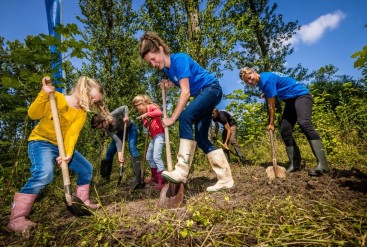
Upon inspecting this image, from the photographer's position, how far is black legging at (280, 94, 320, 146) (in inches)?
130

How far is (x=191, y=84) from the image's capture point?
269 centimetres

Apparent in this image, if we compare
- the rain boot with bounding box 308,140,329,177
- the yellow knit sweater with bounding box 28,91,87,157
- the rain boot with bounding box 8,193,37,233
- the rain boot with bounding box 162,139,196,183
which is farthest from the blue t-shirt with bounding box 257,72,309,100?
the rain boot with bounding box 8,193,37,233

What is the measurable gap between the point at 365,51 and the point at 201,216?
1652 millimetres

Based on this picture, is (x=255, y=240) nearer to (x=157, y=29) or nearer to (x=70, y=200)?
(x=70, y=200)

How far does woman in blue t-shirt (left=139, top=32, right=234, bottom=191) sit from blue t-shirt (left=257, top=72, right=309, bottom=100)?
1253 millimetres

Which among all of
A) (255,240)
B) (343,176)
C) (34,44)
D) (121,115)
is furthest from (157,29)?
(255,240)

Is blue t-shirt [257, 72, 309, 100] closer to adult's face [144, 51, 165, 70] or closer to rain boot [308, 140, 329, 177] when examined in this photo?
rain boot [308, 140, 329, 177]

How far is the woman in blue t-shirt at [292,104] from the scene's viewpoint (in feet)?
10.7

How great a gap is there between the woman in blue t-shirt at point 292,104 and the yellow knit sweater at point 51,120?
8.92ft

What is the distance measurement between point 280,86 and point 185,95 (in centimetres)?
205

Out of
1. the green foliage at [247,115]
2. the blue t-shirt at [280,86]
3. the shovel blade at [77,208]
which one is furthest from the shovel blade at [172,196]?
the green foliage at [247,115]

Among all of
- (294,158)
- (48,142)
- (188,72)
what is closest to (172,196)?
(188,72)

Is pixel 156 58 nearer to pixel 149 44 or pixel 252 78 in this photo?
pixel 149 44

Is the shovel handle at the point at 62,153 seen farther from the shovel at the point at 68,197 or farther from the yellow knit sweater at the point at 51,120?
the yellow knit sweater at the point at 51,120
